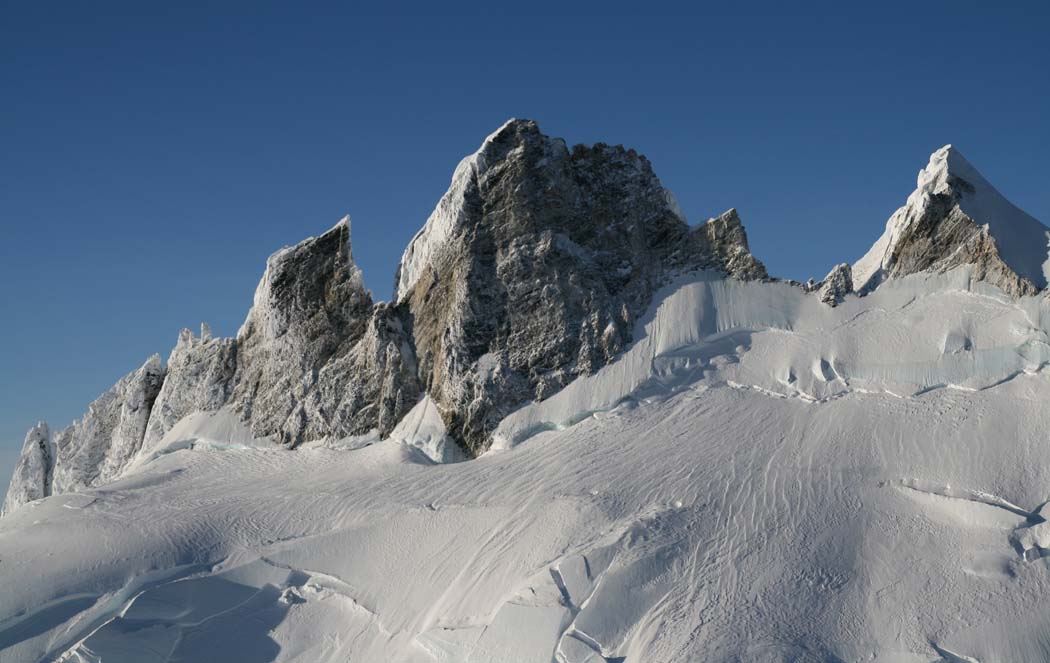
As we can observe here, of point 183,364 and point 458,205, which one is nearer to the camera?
point 458,205

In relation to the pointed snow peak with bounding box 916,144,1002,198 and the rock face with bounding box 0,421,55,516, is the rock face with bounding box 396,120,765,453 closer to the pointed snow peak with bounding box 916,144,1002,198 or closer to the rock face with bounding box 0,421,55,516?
the pointed snow peak with bounding box 916,144,1002,198

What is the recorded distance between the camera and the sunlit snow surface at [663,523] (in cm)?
2230

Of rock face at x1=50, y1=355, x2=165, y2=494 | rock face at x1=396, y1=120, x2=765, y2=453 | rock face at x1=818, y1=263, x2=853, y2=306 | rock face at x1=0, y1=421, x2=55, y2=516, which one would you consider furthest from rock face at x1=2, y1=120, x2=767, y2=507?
rock face at x1=0, y1=421, x2=55, y2=516

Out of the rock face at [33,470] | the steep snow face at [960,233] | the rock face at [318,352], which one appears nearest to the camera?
the steep snow face at [960,233]

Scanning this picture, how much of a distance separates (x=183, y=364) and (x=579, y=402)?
14.8 metres

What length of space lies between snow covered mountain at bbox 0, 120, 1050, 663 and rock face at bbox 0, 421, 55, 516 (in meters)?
10.9

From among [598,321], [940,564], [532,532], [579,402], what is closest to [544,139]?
[598,321]

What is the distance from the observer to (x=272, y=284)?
33.5m

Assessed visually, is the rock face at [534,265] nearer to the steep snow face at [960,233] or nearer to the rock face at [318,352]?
the rock face at [318,352]

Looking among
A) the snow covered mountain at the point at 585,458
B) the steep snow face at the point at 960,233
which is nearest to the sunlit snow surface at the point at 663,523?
the snow covered mountain at the point at 585,458

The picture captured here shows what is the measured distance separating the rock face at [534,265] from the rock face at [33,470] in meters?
20.0

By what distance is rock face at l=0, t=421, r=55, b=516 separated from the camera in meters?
43.1

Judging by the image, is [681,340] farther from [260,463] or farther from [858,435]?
[260,463]

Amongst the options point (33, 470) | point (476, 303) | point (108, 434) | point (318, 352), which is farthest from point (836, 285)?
point (33, 470)
